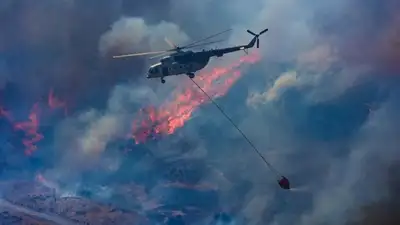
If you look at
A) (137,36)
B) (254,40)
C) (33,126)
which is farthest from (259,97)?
(33,126)

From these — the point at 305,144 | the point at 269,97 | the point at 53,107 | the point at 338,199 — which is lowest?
the point at 338,199

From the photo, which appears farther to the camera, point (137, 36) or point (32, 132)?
point (32, 132)

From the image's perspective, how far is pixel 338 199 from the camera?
6.84 meters

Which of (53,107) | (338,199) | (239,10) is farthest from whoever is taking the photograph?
(53,107)

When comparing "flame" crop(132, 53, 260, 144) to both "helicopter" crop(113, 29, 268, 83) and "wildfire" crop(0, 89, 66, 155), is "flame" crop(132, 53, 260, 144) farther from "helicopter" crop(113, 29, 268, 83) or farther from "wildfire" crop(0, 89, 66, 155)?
"wildfire" crop(0, 89, 66, 155)

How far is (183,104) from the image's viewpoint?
7438 mm

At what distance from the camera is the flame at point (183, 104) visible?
7.29m

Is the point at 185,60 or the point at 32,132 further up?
the point at 185,60

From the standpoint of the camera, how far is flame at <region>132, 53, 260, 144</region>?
23.9 feet

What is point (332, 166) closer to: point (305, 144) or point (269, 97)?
point (305, 144)

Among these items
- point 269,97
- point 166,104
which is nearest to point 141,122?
point 166,104

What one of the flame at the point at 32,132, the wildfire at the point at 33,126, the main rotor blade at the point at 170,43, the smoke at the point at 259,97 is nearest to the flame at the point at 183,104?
the smoke at the point at 259,97

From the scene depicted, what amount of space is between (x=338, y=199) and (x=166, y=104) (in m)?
2.35

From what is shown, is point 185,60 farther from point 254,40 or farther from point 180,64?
point 254,40
